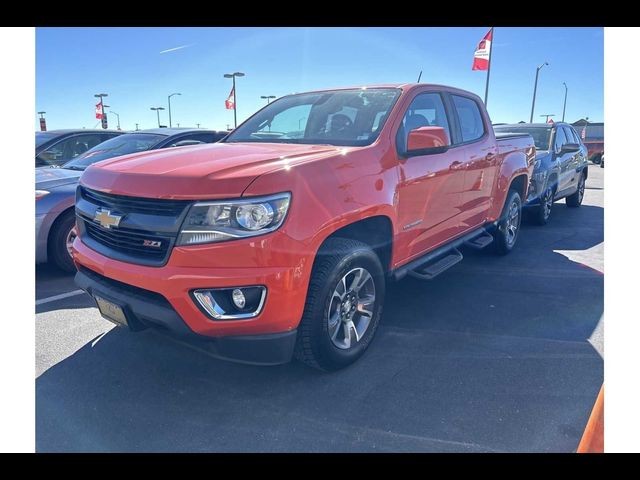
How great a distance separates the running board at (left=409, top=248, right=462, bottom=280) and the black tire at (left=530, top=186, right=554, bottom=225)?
424cm

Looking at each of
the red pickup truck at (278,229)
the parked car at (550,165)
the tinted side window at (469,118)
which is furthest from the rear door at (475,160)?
the parked car at (550,165)

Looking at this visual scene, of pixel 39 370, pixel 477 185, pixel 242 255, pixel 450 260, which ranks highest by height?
pixel 477 185

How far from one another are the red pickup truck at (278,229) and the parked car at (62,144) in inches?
168

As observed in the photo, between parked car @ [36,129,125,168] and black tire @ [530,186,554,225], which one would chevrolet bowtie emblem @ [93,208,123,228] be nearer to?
parked car @ [36,129,125,168]

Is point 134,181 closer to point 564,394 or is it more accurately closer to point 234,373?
point 234,373

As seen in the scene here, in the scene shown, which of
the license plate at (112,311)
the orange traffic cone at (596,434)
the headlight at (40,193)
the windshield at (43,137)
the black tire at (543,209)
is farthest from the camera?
the black tire at (543,209)

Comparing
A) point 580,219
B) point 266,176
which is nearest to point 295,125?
point 266,176

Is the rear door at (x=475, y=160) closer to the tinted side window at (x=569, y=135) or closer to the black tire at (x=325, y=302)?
the black tire at (x=325, y=302)

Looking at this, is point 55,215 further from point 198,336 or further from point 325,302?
point 325,302

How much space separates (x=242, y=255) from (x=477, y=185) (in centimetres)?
319

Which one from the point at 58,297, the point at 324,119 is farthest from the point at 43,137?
the point at 324,119

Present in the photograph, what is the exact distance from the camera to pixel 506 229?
5895 millimetres

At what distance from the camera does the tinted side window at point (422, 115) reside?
3.48 m

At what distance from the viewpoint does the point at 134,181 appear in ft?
8.63
